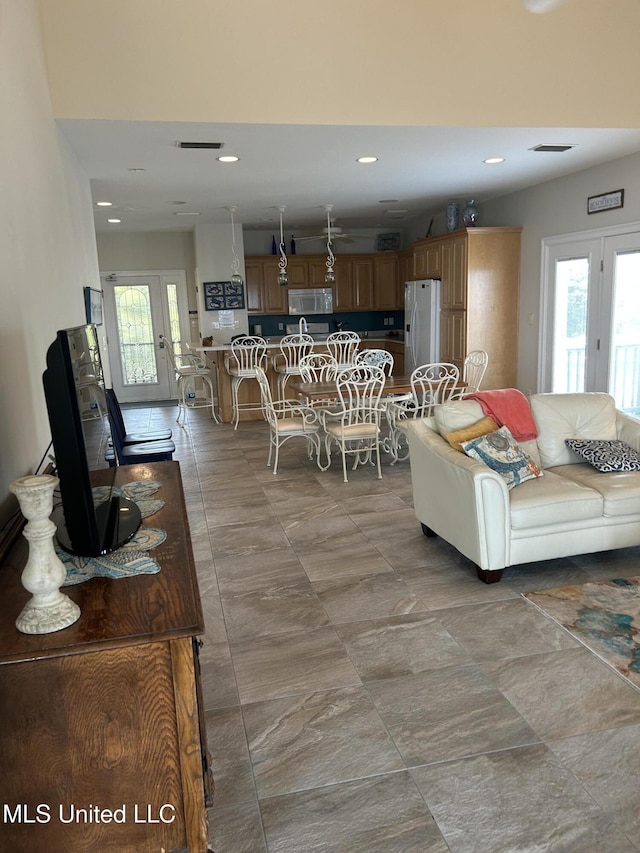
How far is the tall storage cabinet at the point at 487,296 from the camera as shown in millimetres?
6977

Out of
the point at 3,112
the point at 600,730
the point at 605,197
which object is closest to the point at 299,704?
the point at 600,730

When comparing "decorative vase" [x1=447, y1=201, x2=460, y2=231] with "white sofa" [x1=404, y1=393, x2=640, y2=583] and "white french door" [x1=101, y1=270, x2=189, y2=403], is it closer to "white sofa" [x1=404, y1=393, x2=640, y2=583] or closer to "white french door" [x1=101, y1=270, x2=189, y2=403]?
"white sofa" [x1=404, y1=393, x2=640, y2=583]

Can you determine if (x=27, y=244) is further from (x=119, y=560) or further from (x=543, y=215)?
(x=543, y=215)

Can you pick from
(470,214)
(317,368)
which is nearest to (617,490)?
(317,368)

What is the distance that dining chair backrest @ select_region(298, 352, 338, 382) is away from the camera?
6.59m

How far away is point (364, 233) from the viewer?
411 inches

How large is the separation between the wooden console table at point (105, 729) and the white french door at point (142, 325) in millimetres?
9319

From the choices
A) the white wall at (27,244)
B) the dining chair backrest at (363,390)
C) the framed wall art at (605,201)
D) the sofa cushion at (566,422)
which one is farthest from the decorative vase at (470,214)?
the white wall at (27,244)

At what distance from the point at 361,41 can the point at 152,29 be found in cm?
127

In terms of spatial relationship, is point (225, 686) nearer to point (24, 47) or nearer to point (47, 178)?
point (47, 178)

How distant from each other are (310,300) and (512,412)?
253 inches

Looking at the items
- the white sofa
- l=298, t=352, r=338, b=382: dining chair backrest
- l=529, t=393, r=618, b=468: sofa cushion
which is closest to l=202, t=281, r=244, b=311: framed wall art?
l=298, t=352, r=338, b=382: dining chair backrest

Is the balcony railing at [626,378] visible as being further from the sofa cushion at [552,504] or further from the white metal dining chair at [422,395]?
the sofa cushion at [552,504]

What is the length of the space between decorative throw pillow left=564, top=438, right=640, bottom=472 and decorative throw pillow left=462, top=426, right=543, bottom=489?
35 cm
